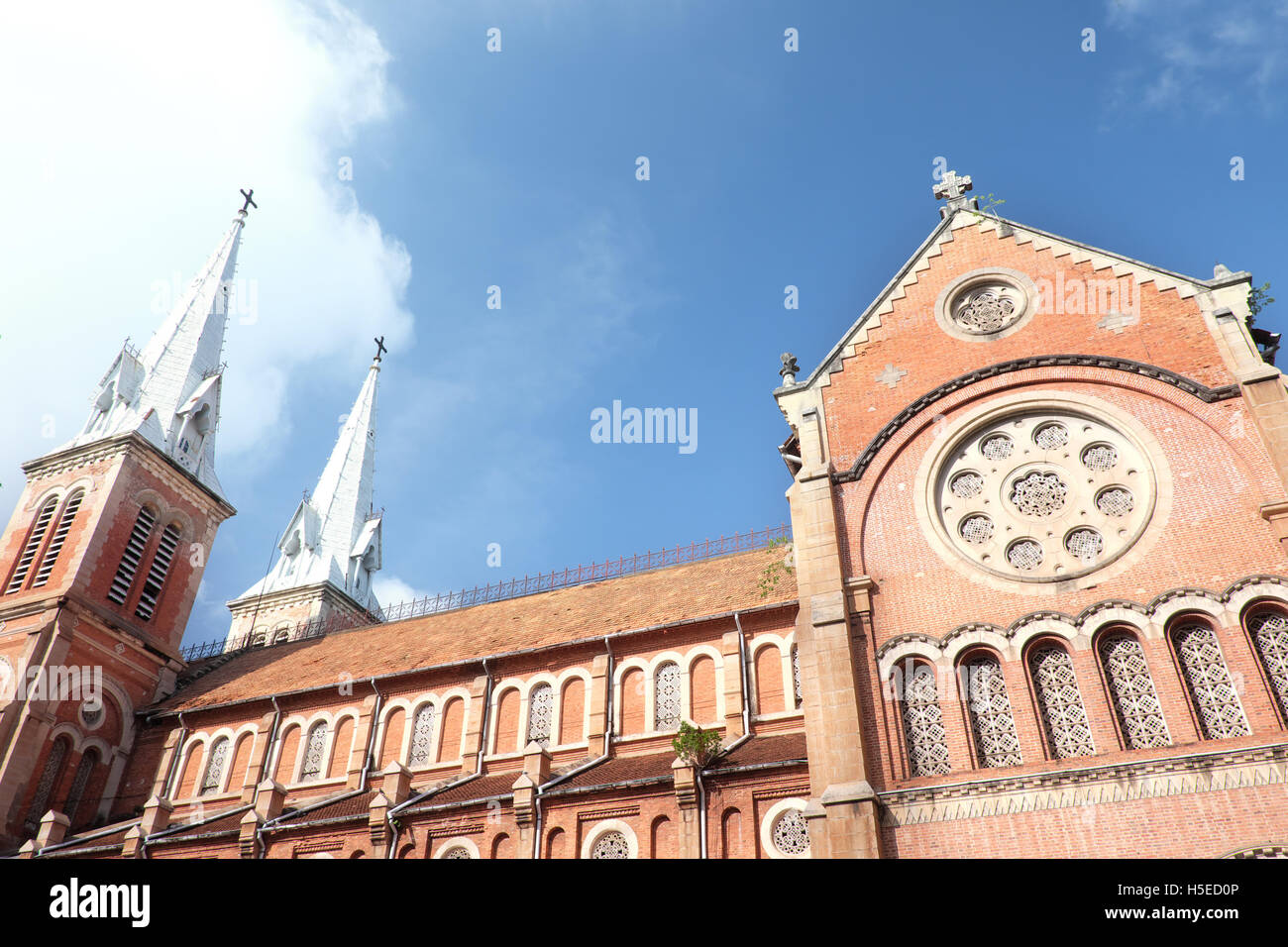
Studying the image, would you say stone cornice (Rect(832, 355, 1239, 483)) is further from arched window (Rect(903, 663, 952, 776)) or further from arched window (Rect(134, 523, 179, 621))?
arched window (Rect(134, 523, 179, 621))

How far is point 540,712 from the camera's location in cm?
2547

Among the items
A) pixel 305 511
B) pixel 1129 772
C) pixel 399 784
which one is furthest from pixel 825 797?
pixel 305 511

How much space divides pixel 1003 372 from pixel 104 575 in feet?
99.6

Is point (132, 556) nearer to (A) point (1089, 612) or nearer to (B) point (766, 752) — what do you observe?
(B) point (766, 752)

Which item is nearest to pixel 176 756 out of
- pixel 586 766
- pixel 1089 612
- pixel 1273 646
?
pixel 586 766

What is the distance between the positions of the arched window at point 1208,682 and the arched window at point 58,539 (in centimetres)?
3409

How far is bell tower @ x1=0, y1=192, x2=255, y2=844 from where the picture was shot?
28.9m

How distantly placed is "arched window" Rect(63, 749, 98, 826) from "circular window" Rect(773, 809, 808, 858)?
2278cm

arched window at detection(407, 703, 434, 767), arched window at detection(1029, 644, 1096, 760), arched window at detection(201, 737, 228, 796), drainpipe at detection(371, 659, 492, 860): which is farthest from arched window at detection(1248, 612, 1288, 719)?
arched window at detection(201, 737, 228, 796)

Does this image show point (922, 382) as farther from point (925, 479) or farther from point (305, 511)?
point (305, 511)

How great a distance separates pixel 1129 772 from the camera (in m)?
12.8

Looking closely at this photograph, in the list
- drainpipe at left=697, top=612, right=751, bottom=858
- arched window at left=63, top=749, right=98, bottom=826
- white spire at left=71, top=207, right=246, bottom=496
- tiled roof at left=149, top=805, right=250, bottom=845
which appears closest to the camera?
drainpipe at left=697, top=612, right=751, bottom=858
